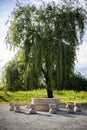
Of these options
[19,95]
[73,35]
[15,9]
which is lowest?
[19,95]

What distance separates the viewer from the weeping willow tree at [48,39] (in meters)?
29.3

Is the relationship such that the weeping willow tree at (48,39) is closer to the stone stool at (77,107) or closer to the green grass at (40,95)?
the stone stool at (77,107)

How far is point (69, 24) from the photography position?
29.9m

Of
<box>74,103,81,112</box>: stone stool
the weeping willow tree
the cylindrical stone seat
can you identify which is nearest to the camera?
<box>74,103,81,112</box>: stone stool

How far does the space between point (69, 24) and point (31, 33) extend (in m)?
3.34

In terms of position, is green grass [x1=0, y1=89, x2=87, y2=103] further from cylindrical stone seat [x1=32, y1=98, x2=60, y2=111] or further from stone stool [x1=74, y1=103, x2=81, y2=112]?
stone stool [x1=74, y1=103, x2=81, y2=112]

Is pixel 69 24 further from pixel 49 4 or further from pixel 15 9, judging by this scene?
pixel 15 9

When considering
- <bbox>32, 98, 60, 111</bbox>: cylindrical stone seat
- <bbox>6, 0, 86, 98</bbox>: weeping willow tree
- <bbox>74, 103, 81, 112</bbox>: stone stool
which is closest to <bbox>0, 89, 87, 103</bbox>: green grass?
<bbox>6, 0, 86, 98</bbox>: weeping willow tree

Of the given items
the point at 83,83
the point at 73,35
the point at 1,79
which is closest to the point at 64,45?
the point at 73,35

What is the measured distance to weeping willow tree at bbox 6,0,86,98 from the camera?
96.3ft

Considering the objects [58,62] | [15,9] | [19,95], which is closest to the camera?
[58,62]

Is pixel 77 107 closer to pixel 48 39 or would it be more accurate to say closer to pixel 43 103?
pixel 43 103

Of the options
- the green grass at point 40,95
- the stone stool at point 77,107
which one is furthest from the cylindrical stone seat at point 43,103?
the green grass at point 40,95

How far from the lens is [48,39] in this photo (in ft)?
97.8
